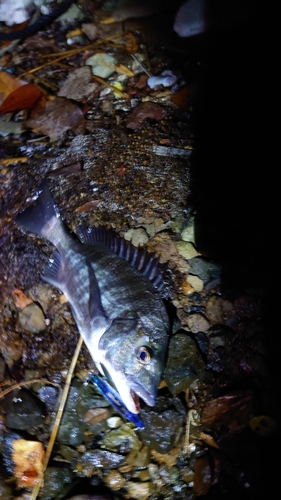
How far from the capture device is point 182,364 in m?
3.14

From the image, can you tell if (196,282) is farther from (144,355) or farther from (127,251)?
(144,355)

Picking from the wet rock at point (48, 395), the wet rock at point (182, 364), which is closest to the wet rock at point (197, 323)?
the wet rock at point (182, 364)

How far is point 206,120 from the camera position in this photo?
444cm

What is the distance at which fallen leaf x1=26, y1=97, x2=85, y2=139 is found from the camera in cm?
447

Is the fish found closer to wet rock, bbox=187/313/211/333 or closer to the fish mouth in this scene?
the fish mouth

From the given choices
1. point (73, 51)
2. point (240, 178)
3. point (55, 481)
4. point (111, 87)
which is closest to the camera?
point (55, 481)

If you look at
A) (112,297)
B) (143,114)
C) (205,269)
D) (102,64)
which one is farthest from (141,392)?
(102,64)

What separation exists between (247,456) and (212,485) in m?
0.33

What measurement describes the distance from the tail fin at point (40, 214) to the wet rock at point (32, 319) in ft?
2.33

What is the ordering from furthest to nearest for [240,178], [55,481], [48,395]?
1. [240,178]
2. [48,395]
3. [55,481]

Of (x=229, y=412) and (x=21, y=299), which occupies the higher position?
(x=21, y=299)

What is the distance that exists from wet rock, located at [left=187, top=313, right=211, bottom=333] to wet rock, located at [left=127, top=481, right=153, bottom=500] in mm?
1243

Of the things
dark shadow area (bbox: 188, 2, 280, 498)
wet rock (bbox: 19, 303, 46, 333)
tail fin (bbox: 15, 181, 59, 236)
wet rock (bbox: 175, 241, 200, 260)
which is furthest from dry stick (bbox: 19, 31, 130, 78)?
wet rock (bbox: 19, 303, 46, 333)

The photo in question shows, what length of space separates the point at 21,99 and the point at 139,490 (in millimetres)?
4482
